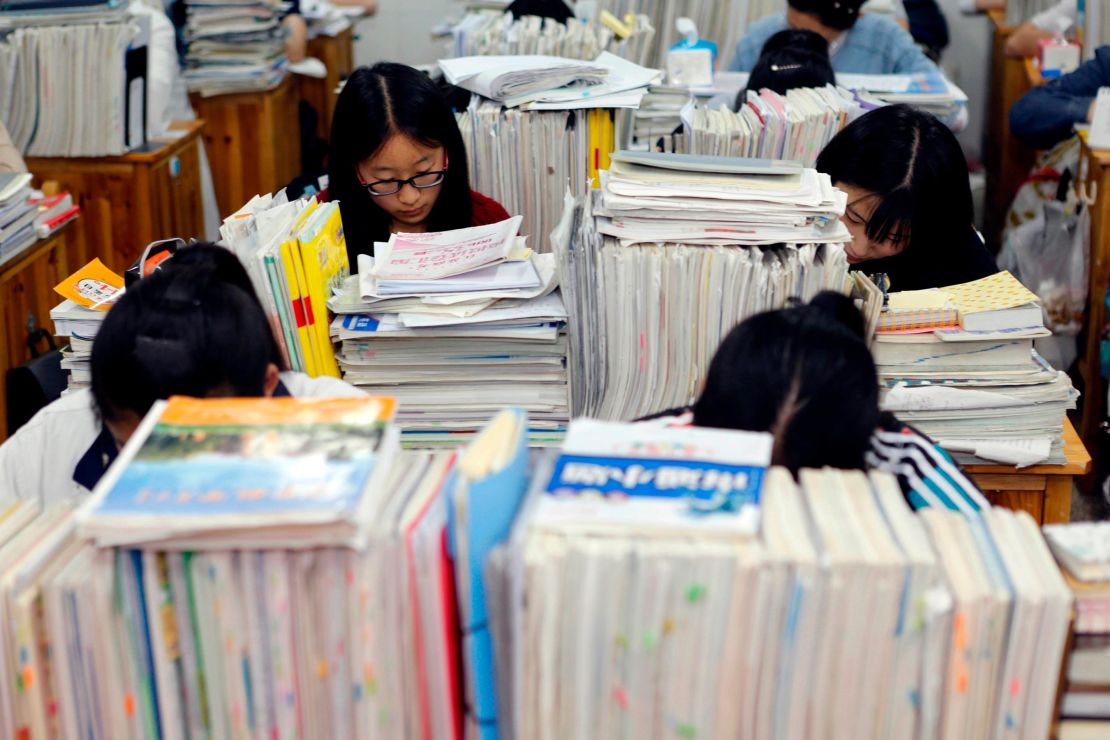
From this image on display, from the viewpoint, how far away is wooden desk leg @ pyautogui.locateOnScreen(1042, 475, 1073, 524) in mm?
2064

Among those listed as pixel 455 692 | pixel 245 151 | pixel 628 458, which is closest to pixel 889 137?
pixel 628 458

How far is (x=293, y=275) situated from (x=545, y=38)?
1779 mm

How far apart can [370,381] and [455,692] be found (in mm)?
966

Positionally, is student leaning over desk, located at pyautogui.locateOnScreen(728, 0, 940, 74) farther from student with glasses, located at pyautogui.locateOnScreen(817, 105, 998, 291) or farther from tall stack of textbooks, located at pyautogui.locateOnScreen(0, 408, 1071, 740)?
tall stack of textbooks, located at pyautogui.locateOnScreen(0, 408, 1071, 740)

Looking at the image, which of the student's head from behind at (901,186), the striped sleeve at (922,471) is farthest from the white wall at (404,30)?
the striped sleeve at (922,471)

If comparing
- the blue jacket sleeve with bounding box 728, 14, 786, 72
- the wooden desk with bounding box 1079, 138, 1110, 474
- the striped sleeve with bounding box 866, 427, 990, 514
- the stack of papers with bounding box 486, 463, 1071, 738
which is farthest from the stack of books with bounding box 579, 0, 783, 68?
the stack of papers with bounding box 486, 463, 1071, 738

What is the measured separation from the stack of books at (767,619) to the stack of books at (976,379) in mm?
990

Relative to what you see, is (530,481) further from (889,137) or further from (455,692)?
(889,137)

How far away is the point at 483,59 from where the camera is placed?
9.85ft

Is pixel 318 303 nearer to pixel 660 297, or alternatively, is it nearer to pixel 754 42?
pixel 660 297

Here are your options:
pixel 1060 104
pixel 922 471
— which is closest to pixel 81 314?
pixel 922 471

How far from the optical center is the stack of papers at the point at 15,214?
302 centimetres

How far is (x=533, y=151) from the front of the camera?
277cm

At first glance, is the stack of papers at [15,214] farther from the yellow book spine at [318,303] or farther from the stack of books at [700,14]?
the stack of books at [700,14]
